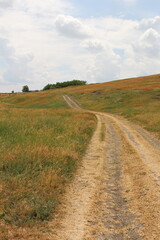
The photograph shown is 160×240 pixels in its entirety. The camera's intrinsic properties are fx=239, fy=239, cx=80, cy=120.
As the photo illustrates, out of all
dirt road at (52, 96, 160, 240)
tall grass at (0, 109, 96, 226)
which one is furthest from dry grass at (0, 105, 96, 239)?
dirt road at (52, 96, 160, 240)

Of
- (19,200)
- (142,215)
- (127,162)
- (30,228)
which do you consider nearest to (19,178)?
(19,200)

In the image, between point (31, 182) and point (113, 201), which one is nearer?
point (113, 201)

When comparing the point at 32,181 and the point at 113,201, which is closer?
the point at 113,201

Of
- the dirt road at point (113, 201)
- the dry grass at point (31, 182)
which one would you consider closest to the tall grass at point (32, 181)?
the dry grass at point (31, 182)

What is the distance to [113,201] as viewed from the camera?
21.5ft

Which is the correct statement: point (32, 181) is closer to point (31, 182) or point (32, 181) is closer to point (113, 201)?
point (31, 182)

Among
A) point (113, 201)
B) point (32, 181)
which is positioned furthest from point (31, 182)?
point (113, 201)

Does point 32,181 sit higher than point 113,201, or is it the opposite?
point 32,181

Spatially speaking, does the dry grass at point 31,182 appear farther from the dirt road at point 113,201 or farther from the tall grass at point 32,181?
the dirt road at point 113,201

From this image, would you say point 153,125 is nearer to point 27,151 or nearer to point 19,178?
point 27,151

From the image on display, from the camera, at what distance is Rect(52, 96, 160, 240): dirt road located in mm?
4938

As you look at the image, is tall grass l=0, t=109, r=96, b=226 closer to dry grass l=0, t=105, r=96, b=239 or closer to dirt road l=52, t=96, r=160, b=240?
dry grass l=0, t=105, r=96, b=239

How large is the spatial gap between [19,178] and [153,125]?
1967 centimetres

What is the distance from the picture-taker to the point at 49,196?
6570mm
